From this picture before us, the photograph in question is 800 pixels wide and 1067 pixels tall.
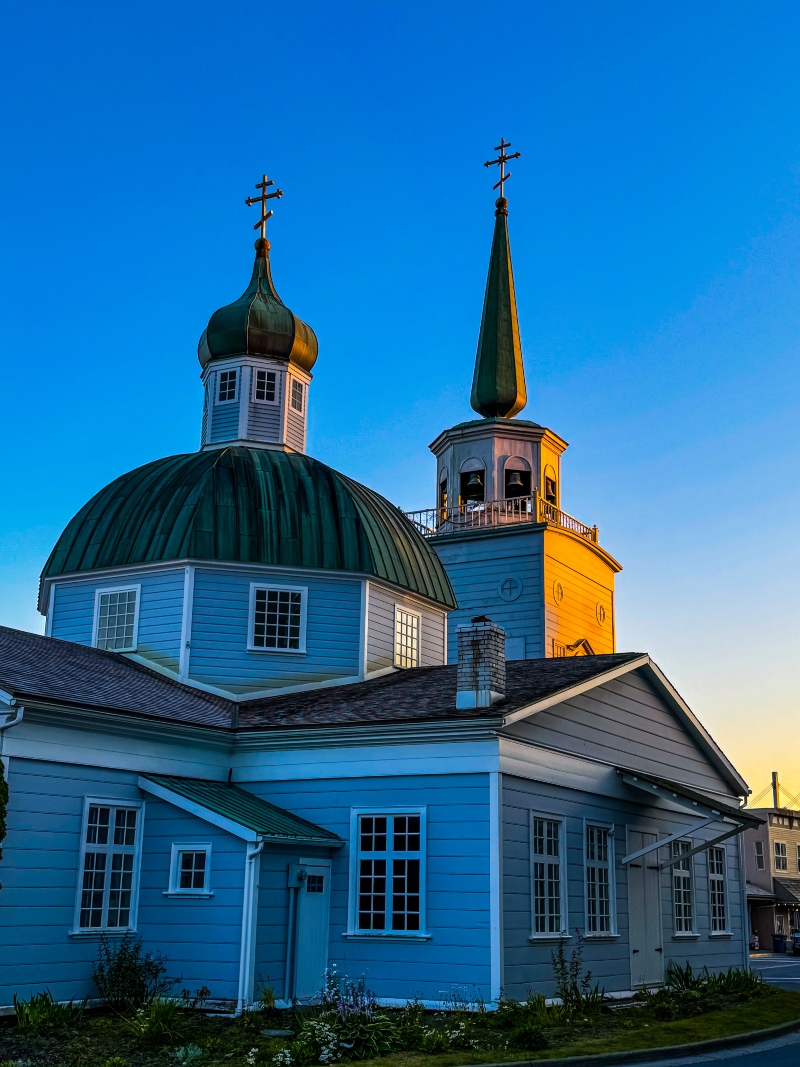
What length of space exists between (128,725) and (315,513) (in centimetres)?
720

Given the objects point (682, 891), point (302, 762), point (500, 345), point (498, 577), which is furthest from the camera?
point (500, 345)

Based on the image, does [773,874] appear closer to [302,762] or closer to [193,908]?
[302,762]

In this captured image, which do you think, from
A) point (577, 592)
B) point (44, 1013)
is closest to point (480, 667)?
point (44, 1013)

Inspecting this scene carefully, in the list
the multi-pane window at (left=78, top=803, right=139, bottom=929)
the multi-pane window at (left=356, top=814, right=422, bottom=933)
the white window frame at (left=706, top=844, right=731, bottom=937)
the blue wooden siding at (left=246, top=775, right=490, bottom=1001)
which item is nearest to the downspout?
the blue wooden siding at (left=246, top=775, right=490, bottom=1001)

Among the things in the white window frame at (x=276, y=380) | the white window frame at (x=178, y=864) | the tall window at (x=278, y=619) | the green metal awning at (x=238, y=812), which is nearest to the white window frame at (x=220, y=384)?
the white window frame at (x=276, y=380)

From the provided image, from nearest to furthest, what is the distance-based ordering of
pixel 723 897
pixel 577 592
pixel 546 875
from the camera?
pixel 546 875
pixel 723 897
pixel 577 592

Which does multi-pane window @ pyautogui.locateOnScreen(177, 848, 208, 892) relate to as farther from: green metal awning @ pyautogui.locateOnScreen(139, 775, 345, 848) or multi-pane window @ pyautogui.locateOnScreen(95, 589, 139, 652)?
multi-pane window @ pyautogui.locateOnScreen(95, 589, 139, 652)

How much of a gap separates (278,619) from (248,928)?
24.1ft

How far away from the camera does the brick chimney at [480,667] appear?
18188 mm

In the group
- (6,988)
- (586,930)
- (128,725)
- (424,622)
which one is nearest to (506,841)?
(586,930)

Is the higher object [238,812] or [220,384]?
[220,384]

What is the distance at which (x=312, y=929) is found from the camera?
17.9m

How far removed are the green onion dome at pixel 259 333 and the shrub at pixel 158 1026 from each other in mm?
15978

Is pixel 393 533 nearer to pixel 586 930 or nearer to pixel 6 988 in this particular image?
pixel 586 930
